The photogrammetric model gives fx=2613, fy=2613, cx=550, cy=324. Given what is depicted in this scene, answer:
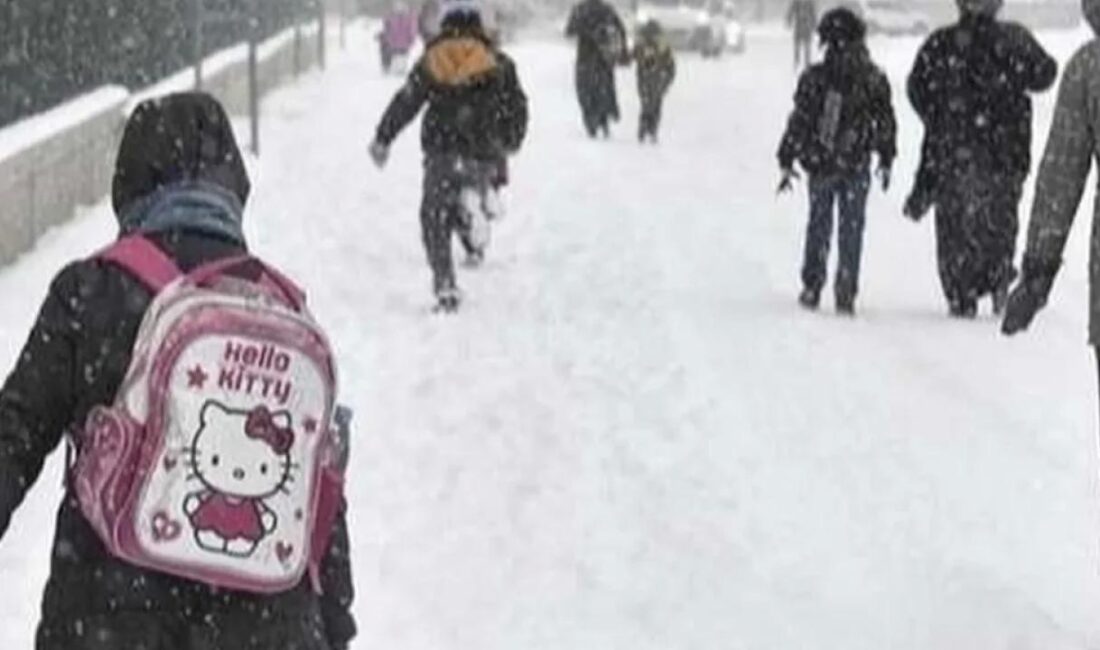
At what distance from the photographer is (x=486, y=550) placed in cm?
848

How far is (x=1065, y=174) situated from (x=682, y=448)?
10.9ft

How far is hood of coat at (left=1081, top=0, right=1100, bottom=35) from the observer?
683 cm

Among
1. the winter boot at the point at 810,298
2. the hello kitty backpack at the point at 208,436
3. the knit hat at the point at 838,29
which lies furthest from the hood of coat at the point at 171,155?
the winter boot at the point at 810,298

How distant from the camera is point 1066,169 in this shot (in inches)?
277

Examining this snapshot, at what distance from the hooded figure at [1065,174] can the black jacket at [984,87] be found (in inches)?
229

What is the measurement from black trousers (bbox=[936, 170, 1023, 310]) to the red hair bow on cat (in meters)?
9.36

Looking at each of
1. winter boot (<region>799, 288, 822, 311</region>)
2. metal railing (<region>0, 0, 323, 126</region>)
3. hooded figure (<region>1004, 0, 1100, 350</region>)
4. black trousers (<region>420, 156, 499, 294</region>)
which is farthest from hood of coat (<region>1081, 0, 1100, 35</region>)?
metal railing (<region>0, 0, 323, 126</region>)

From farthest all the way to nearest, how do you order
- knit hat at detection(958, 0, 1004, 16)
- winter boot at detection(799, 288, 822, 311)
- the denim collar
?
winter boot at detection(799, 288, 822, 311)
knit hat at detection(958, 0, 1004, 16)
the denim collar

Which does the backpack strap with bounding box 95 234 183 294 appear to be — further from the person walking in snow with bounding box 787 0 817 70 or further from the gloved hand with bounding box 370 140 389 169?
the person walking in snow with bounding box 787 0 817 70

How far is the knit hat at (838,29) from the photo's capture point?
13.4 metres

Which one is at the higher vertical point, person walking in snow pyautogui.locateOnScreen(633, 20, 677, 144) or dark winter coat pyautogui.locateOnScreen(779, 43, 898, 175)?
dark winter coat pyautogui.locateOnScreen(779, 43, 898, 175)

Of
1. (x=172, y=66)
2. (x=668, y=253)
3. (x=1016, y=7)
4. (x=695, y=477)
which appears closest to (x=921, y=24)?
(x=1016, y=7)

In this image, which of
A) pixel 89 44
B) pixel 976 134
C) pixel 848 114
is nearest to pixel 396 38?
pixel 89 44

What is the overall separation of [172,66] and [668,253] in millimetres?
7204
